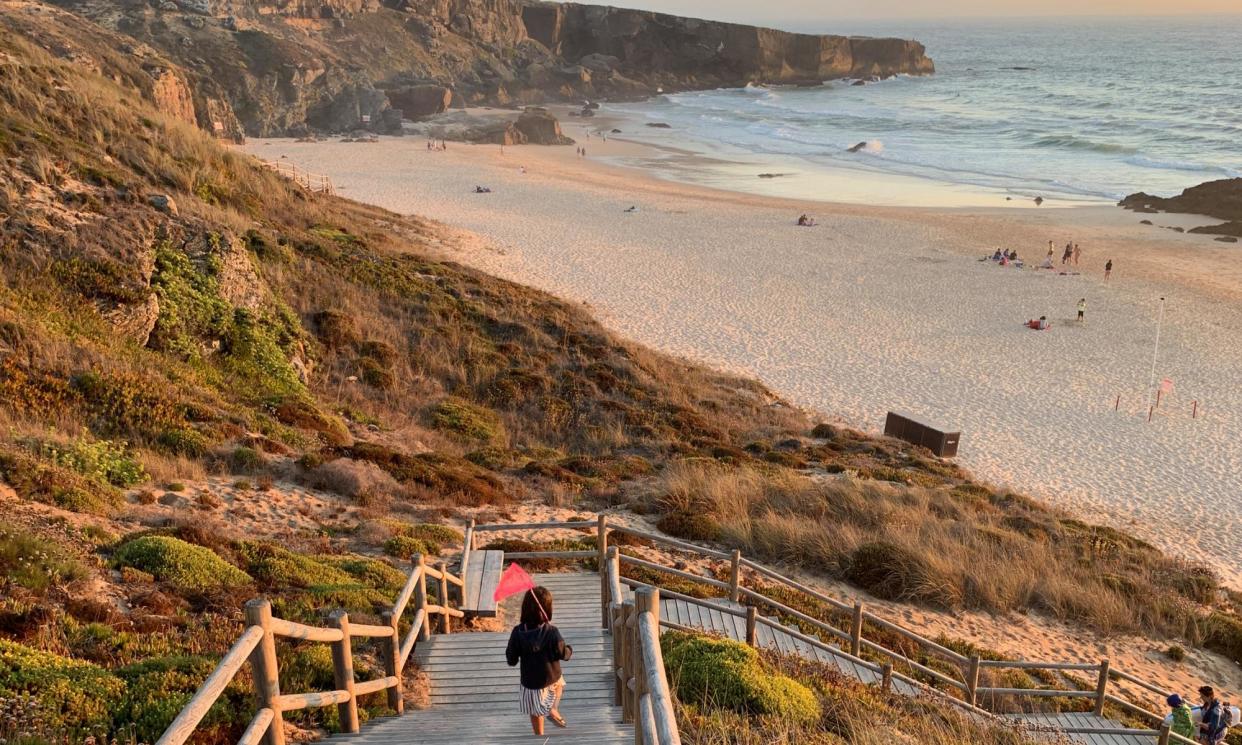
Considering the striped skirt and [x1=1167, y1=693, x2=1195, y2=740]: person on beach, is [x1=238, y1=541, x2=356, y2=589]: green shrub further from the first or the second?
[x1=1167, y1=693, x2=1195, y2=740]: person on beach

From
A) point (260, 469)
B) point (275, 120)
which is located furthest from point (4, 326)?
point (275, 120)

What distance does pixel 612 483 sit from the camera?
1537 centimetres

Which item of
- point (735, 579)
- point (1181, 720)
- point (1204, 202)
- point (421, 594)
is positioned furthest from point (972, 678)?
point (1204, 202)

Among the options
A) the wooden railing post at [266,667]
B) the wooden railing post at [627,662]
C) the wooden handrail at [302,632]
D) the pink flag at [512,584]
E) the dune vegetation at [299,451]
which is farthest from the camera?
the pink flag at [512,584]

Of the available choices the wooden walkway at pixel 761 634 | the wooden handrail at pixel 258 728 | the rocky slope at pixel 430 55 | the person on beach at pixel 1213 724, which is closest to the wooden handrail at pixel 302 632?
the wooden handrail at pixel 258 728

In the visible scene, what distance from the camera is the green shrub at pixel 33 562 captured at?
6.42 meters

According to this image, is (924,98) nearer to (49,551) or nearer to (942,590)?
(942,590)

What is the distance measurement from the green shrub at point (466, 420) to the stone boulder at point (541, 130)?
63.1 meters

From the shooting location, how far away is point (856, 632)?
9.53m

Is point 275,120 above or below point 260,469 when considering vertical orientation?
above

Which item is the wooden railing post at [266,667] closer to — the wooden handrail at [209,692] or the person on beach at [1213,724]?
the wooden handrail at [209,692]

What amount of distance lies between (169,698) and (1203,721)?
10757mm

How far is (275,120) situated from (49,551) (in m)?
78.9

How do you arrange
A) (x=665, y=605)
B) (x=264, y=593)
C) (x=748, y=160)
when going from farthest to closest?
(x=748, y=160) → (x=665, y=605) → (x=264, y=593)
